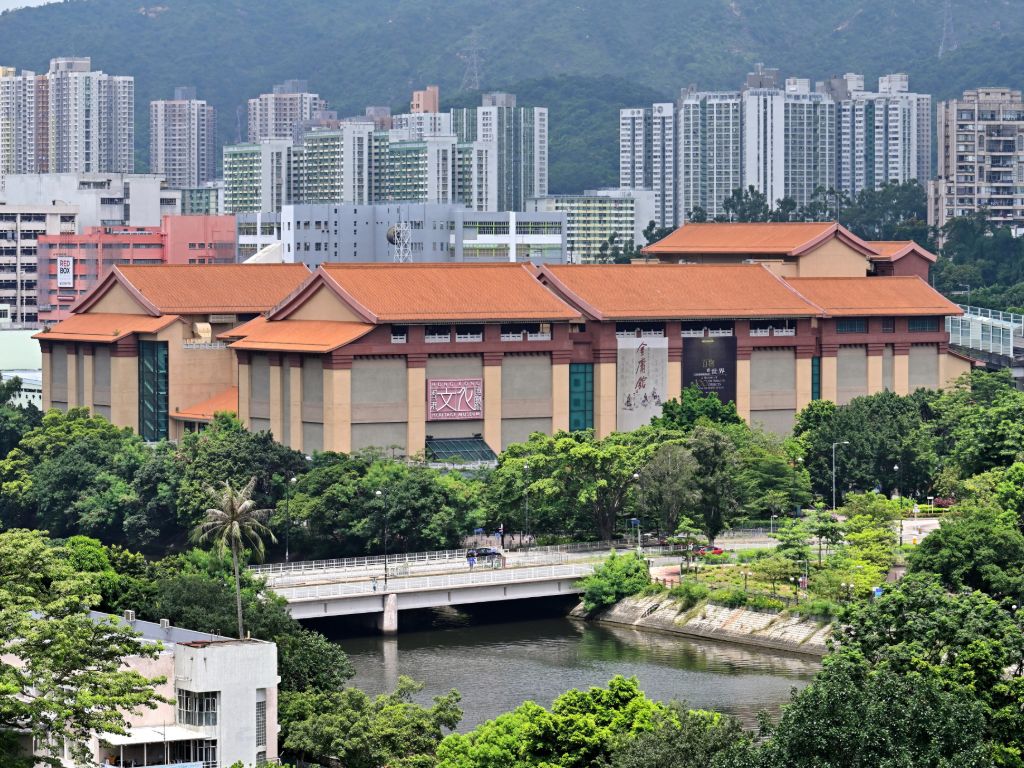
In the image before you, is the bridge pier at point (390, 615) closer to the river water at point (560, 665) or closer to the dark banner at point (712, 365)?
the river water at point (560, 665)

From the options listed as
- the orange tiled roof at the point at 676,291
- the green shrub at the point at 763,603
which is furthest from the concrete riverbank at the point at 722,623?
A: the orange tiled roof at the point at 676,291

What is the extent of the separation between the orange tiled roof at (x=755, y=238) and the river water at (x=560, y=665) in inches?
1335

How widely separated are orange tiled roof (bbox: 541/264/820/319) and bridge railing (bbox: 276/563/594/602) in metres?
20.1

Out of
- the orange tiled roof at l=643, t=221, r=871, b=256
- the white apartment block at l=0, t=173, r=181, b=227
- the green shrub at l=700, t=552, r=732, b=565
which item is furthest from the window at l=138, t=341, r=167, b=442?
the white apartment block at l=0, t=173, r=181, b=227

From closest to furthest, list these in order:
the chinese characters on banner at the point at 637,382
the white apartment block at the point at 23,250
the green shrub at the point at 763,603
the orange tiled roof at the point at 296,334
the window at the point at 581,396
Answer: the green shrub at the point at 763,603 < the orange tiled roof at the point at 296,334 < the window at the point at 581,396 < the chinese characters on banner at the point at 637,382 < the white apartment block at the point at 23,250

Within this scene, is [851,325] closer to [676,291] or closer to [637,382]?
[676,291]

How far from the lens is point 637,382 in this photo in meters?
92.2

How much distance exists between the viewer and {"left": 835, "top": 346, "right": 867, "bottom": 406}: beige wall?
97.1m

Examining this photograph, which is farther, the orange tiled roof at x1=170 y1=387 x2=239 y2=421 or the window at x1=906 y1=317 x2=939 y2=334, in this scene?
the window at x1=906 y1=317 x2=939 y2=334

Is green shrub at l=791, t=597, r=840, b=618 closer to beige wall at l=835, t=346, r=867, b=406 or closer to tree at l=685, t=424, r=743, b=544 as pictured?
tree at l=685, t=424, r=743, b=544

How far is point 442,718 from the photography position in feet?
158

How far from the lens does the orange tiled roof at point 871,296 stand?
96750 millimetres

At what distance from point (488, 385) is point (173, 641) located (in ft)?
144

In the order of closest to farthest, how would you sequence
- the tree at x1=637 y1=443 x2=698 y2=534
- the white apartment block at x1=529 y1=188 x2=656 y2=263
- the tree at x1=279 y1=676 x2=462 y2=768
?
the tree at x1=279 y1=676 x2=462 y2=768
the tree at x1=637 y1=443 x2=698 y2=534
the white apartment block at x1=529 y1=188 x2=656 y2=263
